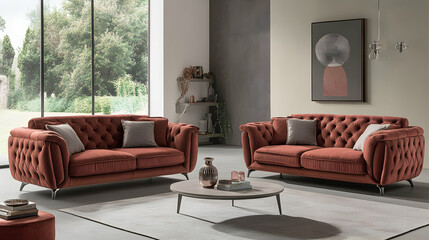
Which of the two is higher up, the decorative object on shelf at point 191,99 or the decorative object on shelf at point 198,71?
the decorative object on shelf at point 198,71

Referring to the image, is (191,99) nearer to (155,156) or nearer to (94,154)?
(155,156)

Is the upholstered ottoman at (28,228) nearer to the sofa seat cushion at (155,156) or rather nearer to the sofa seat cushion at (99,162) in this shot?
the sofa seat cushion at (99,162)

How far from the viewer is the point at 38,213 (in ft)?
11.7

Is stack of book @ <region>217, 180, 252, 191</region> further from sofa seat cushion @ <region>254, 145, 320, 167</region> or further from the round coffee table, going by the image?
sofa seat cushion @ <region>254, 145, 320, 167</region>

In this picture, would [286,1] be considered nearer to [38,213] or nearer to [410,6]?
[410,6]

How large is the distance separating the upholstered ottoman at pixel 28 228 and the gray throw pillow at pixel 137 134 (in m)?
2.98

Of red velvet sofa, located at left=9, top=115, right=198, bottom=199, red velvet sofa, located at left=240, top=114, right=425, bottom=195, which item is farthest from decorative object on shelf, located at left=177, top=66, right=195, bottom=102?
red velvet sofa, located at left=240, top=114, right=425, bottom=195

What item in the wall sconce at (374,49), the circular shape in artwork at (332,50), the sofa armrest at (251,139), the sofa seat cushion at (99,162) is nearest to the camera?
the sofa seat cushion at (99,162)

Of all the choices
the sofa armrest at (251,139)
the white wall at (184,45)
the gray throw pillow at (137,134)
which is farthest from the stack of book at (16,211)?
the white wall at (184,45)

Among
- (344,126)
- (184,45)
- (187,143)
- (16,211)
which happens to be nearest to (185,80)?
(184,45)

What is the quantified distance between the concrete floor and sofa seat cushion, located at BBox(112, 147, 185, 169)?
0.24 meters

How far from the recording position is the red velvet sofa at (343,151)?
18.3 feet

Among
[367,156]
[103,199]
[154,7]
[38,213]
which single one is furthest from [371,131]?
[154,7]

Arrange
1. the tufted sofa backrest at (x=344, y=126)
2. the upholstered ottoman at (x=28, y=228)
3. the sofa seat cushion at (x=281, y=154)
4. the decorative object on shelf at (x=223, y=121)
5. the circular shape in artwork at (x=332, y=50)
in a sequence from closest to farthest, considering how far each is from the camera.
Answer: the upholstered ottoman at (x=28, y=228) → the sofa seat cushion at (x=281, y=154) → the tufted sofa backrest at (x=344, y=126) → the circular shape in artwork at (x=332, y=50) → the decorative object on shelf at (x=223, y=121)
